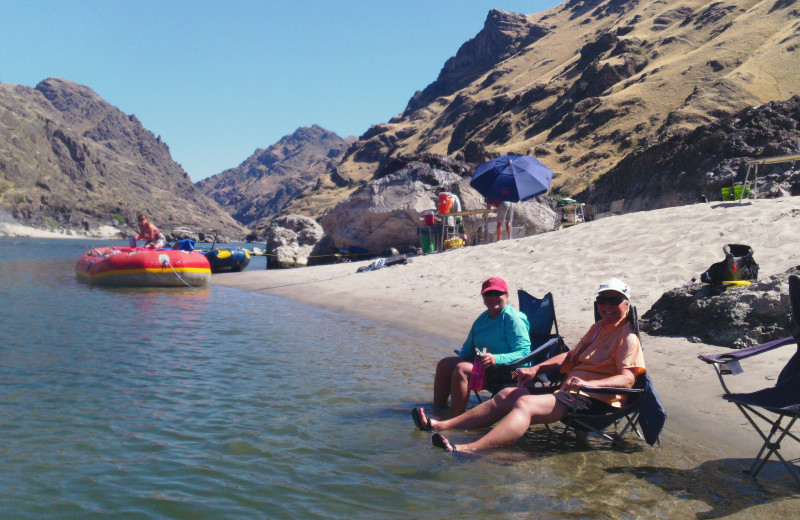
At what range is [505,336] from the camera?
4902 millimetres

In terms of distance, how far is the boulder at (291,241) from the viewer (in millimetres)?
26312

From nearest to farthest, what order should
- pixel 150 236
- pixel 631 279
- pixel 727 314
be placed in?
pixel 727 314, pixel 631 279, pixel 150 236

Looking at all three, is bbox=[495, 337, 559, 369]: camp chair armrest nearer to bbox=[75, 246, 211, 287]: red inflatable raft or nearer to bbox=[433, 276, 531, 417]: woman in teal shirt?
bbox=[433, 276, 531, 417]: woman in teal shirt

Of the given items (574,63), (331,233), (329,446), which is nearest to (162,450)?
(329,446)

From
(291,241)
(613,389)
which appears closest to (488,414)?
(613,389)

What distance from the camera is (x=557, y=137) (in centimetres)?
6353

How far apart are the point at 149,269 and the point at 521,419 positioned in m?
15.0

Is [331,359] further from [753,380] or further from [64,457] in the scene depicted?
[753,380]

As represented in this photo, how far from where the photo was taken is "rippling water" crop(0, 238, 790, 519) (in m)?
3.24

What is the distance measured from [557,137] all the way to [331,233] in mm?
45637

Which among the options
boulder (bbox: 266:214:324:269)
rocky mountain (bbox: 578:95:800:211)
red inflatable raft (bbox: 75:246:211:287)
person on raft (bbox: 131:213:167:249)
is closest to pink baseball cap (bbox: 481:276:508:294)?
red inflatable raft (bbox: 75:246:211:287)

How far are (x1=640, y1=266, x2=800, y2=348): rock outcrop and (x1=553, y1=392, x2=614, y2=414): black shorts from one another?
2.37 meters

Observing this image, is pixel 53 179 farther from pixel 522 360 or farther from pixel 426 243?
pixel 522 360

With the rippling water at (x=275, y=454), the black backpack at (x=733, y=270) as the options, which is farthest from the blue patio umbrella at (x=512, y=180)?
the black backpack at (x=733, y=270)
